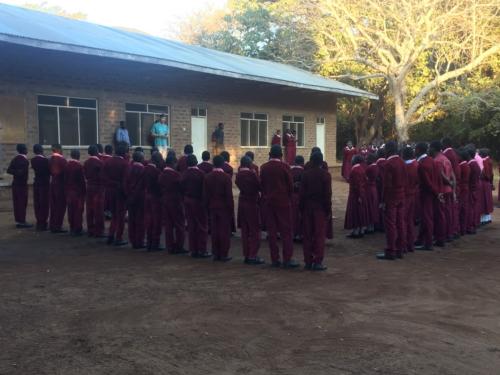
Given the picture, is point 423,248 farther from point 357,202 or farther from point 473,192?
point 473,192

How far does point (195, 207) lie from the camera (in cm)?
809

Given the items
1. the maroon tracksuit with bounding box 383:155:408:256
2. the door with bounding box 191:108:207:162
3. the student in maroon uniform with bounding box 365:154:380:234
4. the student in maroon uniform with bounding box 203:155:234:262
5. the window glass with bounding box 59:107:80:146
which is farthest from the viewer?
the door with bounding box 191:108:207:162

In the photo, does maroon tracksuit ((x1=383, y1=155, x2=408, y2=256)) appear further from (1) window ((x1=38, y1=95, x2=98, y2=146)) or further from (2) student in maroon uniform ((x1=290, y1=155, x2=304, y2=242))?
(1) window ((x1=38, y1=95, x2=98, y2=146))

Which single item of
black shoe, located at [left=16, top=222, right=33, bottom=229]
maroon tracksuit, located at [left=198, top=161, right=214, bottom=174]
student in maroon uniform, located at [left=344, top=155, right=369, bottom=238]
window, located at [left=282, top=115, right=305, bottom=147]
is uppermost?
window, located at [left=282, top=115, right=305, bottom=147]

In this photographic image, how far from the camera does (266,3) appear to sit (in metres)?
29.9

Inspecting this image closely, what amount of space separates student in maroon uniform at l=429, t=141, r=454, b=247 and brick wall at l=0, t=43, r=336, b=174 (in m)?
10.4

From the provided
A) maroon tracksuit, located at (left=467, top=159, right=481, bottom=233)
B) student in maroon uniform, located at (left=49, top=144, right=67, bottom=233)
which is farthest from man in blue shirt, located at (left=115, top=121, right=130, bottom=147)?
maroon tracksuit, located at (left=467, top=159, right=481, bottom=233)

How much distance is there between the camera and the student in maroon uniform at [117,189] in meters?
8.98

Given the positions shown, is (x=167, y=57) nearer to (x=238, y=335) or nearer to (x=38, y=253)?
(x=38, y=253)

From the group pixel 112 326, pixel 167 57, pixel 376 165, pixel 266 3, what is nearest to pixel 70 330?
pixel 112 326

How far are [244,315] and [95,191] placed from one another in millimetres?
5229

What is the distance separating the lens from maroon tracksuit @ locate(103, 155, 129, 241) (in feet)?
29.5

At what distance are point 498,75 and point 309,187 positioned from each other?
20374mm

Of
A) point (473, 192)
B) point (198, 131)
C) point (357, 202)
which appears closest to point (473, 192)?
point (473, 192)
